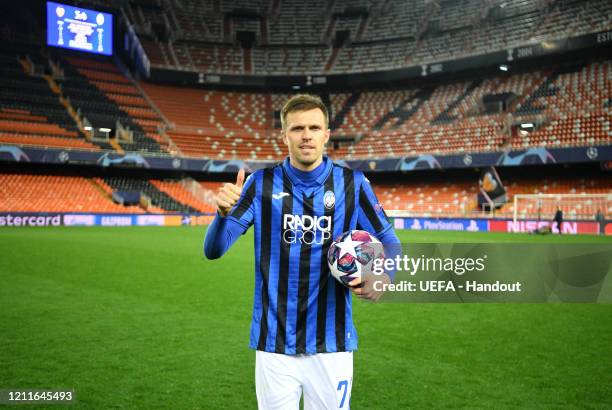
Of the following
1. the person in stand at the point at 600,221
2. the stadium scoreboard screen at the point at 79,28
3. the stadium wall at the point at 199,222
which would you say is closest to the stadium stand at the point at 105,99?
the stadium scoreboard screen at the point at 79,28

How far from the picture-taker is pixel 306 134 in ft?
8.25

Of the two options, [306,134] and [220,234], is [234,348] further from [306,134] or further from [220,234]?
[306,134]

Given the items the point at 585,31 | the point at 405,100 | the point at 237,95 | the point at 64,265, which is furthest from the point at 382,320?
the point at 237,95

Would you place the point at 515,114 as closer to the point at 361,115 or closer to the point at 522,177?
the point at 522,177

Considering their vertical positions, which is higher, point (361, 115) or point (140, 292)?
point (361, 115)

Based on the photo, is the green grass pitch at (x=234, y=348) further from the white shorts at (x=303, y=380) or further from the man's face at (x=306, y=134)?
the man's face at (x=306, y=134)

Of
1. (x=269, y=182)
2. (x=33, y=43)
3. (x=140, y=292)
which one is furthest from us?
(x=33, y=43)

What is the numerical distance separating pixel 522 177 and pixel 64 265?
32.2 meters

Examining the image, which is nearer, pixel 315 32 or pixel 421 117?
pixel 421 117

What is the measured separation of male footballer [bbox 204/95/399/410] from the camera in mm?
2498

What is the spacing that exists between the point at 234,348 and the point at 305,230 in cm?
364

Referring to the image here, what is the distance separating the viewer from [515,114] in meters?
37.6

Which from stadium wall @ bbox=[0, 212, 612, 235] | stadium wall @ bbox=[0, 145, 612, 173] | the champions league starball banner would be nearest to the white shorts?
the champions league starball banner

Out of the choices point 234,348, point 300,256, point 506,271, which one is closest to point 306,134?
point 300,256
